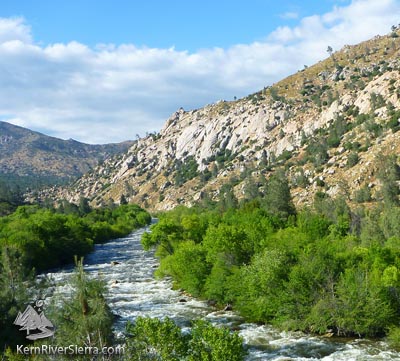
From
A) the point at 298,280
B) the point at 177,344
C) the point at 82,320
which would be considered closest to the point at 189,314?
the point at 298,280

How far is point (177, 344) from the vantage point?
27.8 meters

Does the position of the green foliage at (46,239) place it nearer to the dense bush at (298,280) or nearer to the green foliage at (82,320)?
the dense bush at (298,280)

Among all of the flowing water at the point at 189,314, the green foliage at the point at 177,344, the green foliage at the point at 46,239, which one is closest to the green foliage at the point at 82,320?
the green foliage at the point at 177,344

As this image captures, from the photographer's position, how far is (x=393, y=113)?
153 meters

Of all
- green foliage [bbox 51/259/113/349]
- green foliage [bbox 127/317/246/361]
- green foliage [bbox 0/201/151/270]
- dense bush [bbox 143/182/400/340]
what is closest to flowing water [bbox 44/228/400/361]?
dense bush [bbox 143/182/400/340]

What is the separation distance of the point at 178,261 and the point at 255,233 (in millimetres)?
11975

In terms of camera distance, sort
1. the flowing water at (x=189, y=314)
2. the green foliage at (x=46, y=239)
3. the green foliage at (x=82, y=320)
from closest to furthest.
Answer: the green foliage at (x=82, y=320) → the flowing water at (x=189, y=314) → the green foliage at (x=46, y=239)

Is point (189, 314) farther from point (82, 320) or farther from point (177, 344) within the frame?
point (82, 320)

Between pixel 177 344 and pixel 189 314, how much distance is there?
25285mm

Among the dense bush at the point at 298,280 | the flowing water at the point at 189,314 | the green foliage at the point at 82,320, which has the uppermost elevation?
the green foliage at the point at 82,320

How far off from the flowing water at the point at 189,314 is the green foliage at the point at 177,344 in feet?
32.9

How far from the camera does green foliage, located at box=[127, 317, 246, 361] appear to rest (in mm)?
27094

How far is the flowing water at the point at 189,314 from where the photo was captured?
38438mm

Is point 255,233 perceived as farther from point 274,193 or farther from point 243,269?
point 274,193
